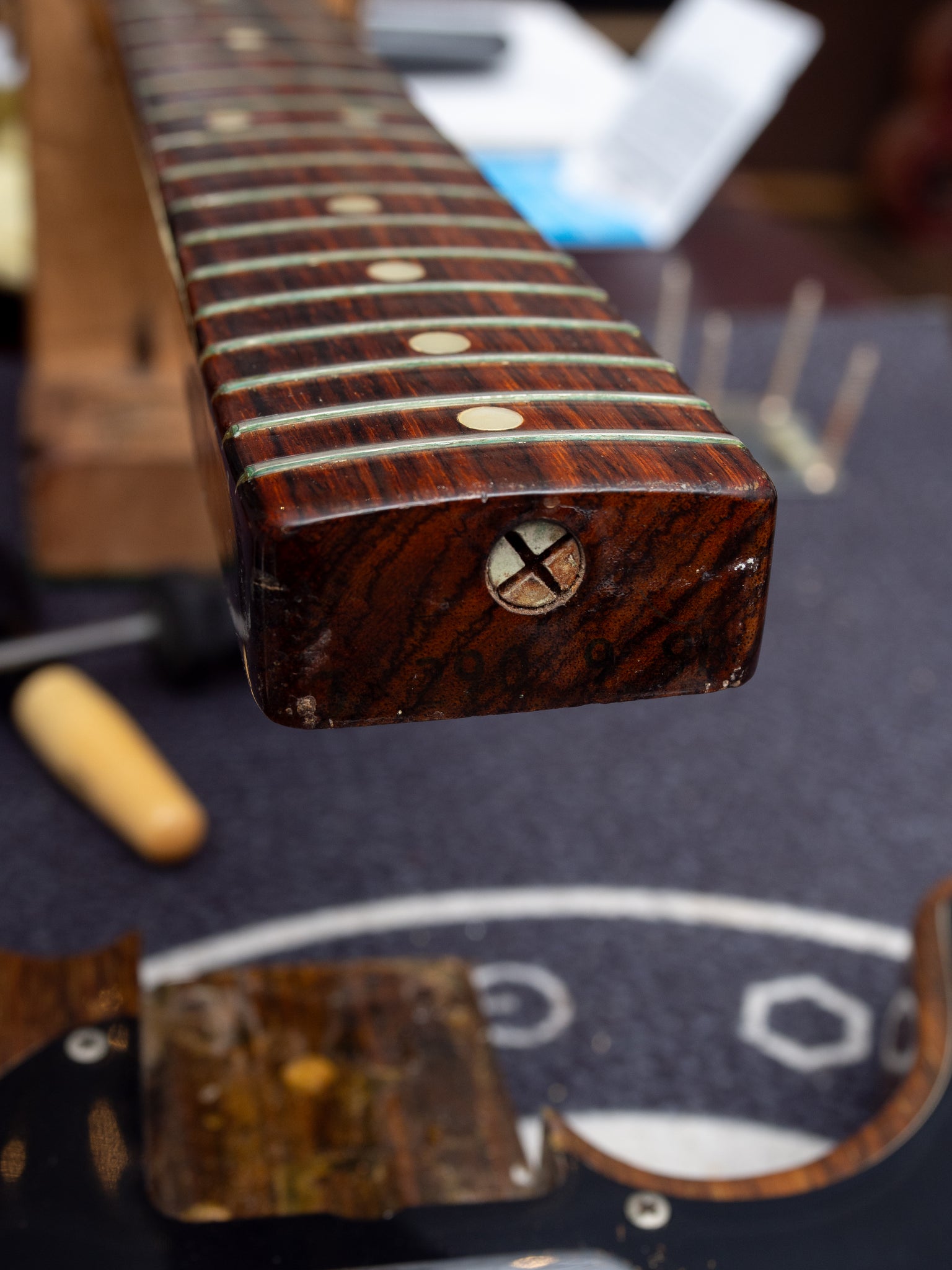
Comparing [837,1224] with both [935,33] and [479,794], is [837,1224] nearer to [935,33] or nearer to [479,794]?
[479,794]

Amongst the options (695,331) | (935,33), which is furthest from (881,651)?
(935,33)

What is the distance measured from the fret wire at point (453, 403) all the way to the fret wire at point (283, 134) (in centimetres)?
22

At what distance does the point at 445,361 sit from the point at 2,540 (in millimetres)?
812

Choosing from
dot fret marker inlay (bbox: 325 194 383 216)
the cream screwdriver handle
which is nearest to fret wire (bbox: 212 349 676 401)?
dot fret marker inlay (bbox: 325 194 383 216)

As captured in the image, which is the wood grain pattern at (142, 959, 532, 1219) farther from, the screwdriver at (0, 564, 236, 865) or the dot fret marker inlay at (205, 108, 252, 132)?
the dot fret marker inlay at (205, 108, 252, 132)

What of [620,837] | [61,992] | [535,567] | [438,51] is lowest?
[620,837]

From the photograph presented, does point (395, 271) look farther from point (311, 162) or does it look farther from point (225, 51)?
point (225, 51)

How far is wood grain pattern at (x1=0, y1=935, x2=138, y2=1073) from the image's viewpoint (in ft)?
1.69

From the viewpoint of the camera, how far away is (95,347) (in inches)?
41.8

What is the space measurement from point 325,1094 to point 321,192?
1.21ft

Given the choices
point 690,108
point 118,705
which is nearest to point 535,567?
point 118,705

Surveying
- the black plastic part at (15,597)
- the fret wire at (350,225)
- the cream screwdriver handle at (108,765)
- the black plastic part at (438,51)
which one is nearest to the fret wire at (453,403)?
the fret wire at (350,225)

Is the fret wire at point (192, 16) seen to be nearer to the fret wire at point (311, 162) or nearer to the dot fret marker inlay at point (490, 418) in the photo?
the fret wire at point (311, 162)

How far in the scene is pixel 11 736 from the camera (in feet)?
2.87
